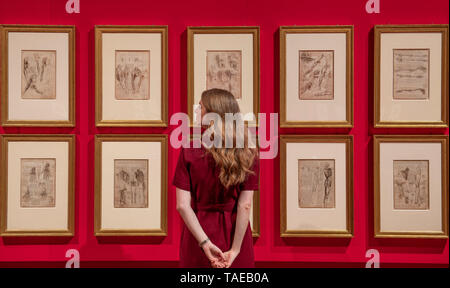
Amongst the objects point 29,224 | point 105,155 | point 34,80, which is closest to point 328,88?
point 105,155

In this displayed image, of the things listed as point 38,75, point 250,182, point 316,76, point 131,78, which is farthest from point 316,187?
point 38,75

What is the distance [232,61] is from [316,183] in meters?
1.01

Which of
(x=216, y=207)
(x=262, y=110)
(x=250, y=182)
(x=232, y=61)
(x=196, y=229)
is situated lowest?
(x=196, y=229)

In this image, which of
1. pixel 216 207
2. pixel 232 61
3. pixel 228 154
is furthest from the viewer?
pixel 232 61

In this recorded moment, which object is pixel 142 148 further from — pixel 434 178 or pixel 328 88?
pixel 434 178

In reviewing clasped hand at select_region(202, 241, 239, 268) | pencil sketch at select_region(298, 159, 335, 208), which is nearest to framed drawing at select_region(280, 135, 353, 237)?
pencil sketch at select_region(298, 159, 335, 208)

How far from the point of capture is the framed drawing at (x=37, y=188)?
9.52ft

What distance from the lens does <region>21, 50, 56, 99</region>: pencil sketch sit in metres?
2.89

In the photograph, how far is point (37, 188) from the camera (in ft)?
9.55

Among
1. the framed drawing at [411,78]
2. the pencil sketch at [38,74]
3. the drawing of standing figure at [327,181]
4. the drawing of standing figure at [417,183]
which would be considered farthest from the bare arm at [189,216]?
the drawing of standing figure at [417,183]

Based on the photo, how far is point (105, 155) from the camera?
290 centimetres

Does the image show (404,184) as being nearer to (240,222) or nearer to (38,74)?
(240,222)

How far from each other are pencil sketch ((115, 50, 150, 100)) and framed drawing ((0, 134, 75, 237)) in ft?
1.61

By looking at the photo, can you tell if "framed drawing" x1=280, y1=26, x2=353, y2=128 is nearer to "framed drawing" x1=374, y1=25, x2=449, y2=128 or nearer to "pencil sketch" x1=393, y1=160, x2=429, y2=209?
"framed drawing" x1=374, y1=25, x2=449, y2=128
